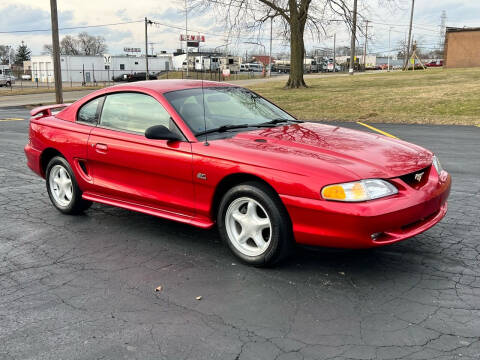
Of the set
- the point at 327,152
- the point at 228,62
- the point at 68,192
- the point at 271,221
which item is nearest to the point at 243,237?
the point at 271,221

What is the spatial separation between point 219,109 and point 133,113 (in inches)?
34.1

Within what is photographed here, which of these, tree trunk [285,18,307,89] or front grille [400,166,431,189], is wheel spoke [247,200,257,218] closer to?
front grille [400,166,431,189]

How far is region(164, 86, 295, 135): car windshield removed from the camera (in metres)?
4.57

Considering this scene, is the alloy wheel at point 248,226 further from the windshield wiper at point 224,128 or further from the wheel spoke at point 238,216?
the windshield wiper at point 224,128

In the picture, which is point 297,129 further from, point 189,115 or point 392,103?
point 392,103

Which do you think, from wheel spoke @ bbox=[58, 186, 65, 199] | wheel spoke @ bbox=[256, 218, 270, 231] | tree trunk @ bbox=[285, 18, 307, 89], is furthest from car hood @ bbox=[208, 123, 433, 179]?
tree trunk @ bbox=[285, 18, 307, 89]

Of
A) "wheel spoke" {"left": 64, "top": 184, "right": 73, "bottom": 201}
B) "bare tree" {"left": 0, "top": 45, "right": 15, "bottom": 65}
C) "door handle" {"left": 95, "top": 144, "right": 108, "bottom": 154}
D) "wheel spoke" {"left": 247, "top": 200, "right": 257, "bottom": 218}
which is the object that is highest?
"bare tree" {"left": 0, "top": 45, "right": 15, "bottom": 65}

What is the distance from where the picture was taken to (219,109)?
15.9 feet

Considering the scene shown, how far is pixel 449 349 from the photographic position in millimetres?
2793

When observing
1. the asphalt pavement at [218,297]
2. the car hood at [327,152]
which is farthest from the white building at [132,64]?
the car hood at [327,152]

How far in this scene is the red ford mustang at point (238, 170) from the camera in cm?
359

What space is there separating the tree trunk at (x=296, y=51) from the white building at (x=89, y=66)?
47169 mm

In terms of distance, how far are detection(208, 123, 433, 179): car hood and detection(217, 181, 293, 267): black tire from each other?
0.22 metres

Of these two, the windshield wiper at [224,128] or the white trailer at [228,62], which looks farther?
the white trailer at [228,62]
